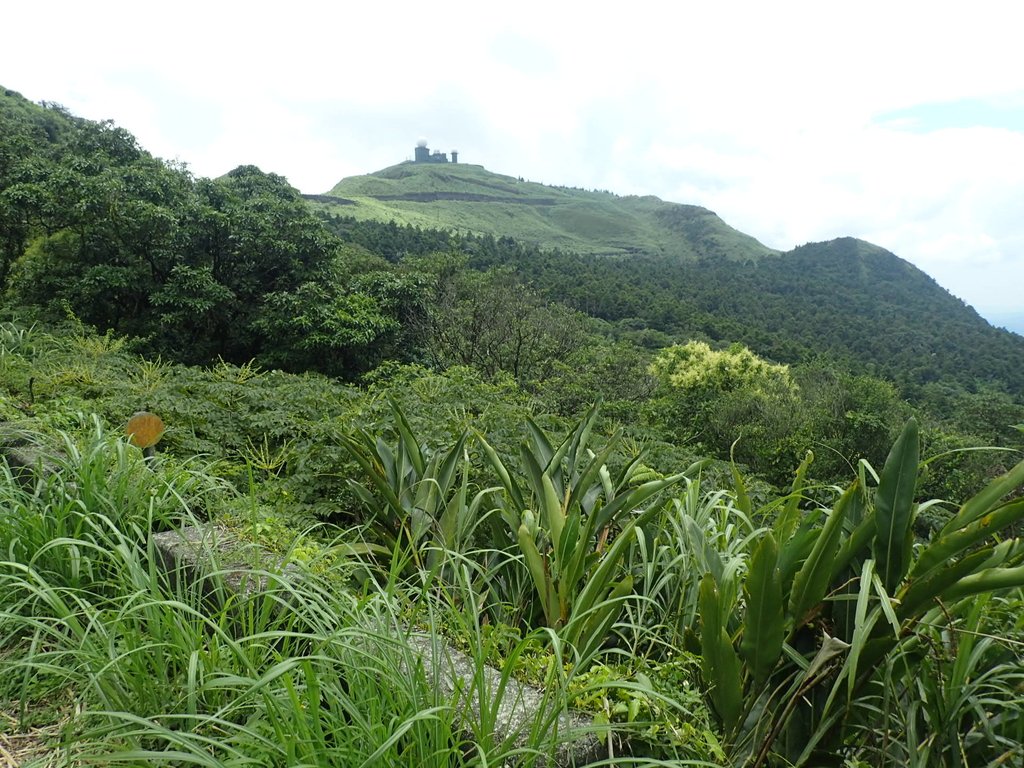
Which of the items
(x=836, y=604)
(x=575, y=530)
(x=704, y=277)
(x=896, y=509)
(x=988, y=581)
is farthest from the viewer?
(x=704, y=277)

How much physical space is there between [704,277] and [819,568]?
75941 millimetres

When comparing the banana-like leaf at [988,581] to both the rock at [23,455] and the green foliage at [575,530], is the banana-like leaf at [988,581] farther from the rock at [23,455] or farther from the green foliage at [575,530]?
the rock at [23,455]

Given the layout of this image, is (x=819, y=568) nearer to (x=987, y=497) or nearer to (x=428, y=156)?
(x=987, y=497)

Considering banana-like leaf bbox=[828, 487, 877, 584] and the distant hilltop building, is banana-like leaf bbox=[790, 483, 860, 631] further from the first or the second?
the distant hilltop building

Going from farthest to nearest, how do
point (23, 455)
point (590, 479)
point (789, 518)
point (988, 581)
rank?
point (23, 455) → point (590, 479) → point (789, 518) → point (988, 581)

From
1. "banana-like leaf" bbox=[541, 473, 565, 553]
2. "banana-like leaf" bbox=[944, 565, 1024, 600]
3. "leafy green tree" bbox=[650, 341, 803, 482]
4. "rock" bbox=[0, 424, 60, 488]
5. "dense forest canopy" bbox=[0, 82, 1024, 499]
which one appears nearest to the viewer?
"banana-like leaf" bbox=[944, 565, 1024, 600]

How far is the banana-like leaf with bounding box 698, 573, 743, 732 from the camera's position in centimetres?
125

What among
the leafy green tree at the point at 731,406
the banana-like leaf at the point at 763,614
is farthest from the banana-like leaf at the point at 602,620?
the leafy green tree at the point at 731,406

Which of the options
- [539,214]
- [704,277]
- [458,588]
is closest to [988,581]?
[458,588]

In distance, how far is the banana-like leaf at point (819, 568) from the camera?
46.8 inches

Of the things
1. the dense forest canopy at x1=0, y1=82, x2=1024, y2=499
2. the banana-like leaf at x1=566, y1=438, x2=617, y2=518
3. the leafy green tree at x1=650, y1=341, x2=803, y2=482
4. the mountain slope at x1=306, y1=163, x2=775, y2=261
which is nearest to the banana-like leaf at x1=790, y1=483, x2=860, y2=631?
the banana-like leaf at x1=566, y1=438, x2=617, y2=518

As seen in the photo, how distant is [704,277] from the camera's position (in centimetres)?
7300

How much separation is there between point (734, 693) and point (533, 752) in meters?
0.47

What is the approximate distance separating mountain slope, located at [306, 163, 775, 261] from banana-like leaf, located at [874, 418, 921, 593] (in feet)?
253
